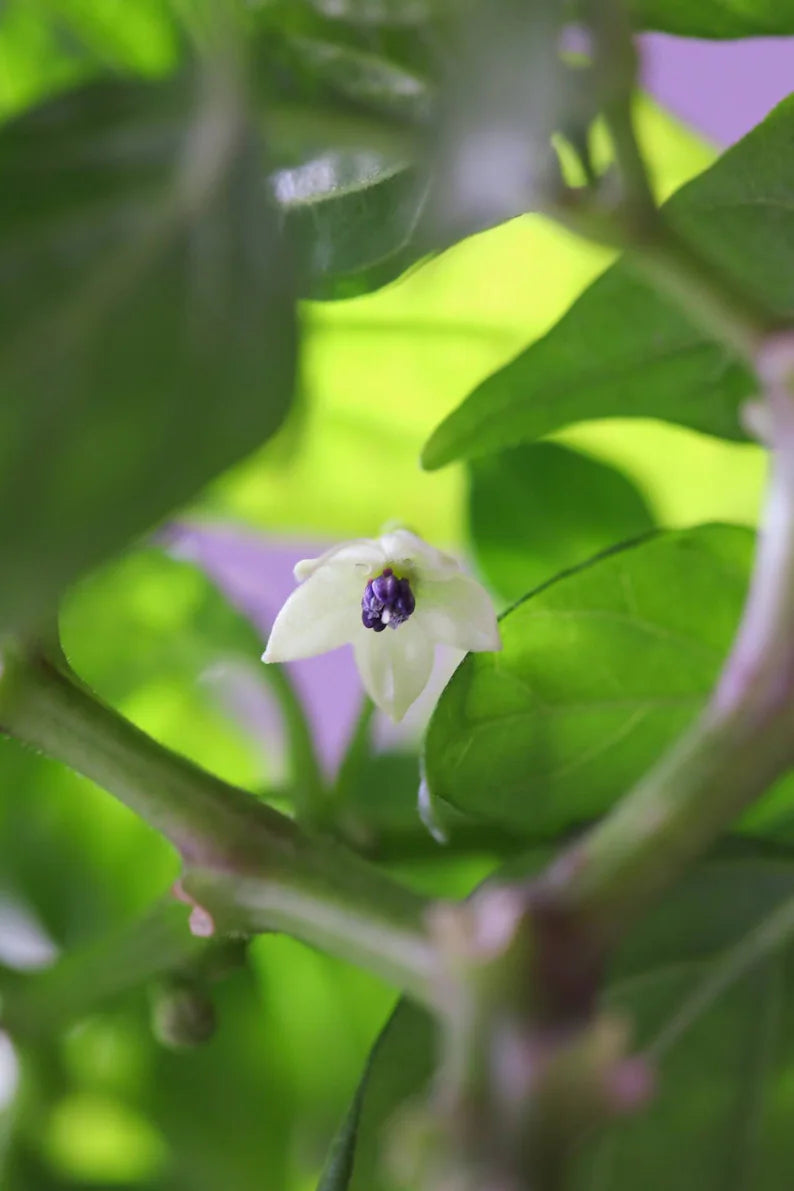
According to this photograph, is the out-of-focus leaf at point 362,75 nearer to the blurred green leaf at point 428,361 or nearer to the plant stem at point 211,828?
the plant stem at point 211,828

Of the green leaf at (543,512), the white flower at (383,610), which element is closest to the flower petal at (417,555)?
the white flower at (383,610)

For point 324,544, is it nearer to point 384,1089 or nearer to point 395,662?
point 395,662

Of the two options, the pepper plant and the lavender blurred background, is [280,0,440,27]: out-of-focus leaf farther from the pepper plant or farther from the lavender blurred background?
the lavender blurred background

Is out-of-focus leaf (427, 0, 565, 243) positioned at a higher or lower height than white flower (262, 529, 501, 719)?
higher

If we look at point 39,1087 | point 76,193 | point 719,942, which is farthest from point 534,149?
point 39,1087

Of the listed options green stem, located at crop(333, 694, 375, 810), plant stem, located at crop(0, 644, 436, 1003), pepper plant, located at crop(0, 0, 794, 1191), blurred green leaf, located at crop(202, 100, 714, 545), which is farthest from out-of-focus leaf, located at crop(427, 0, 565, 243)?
Answer: blurred green leaf, located at crop(202, 100, 714, 545)

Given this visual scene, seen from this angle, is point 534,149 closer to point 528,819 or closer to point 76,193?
point 76,193
